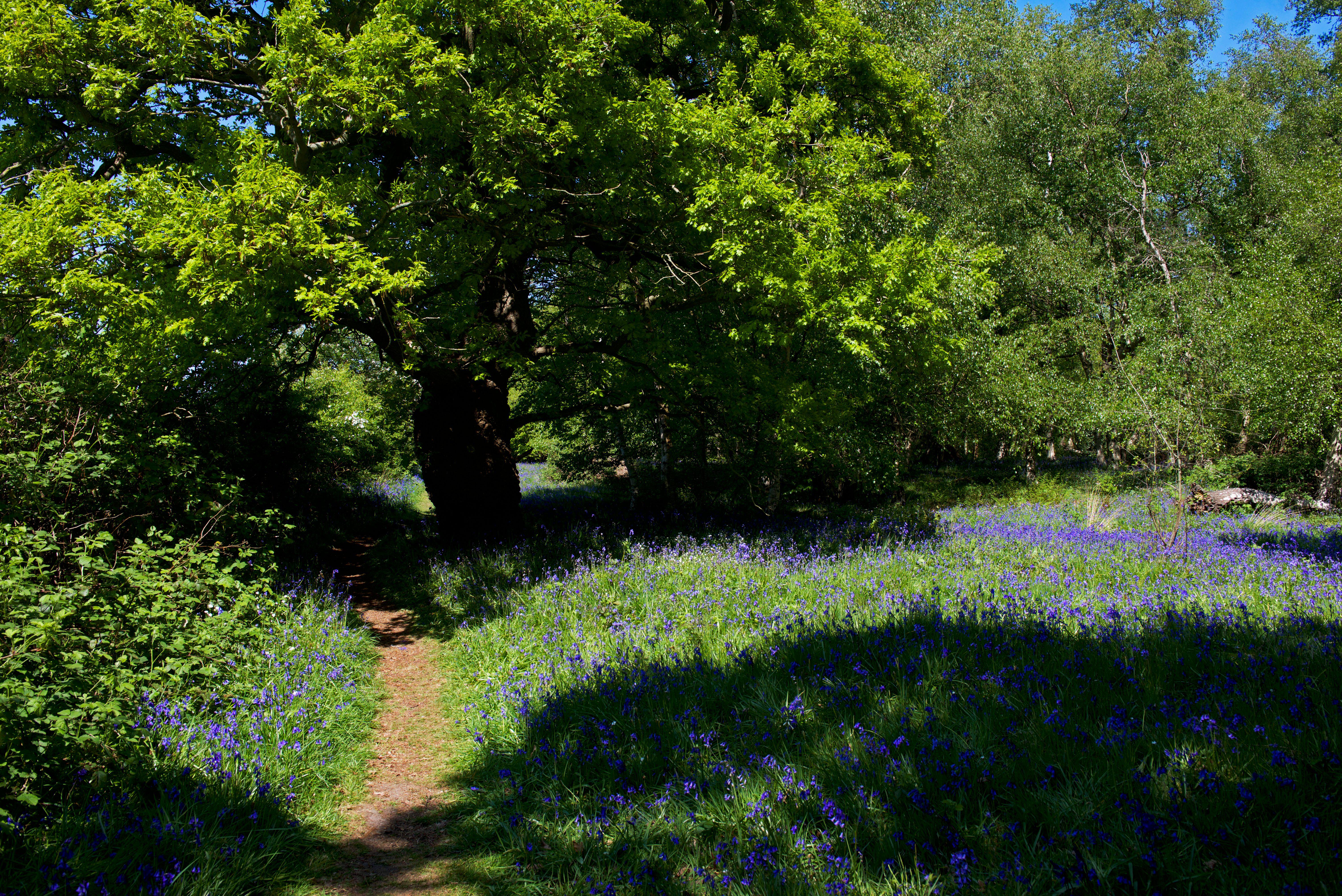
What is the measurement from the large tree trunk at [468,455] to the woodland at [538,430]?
59mm

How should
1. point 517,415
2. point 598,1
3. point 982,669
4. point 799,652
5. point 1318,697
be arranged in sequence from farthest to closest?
point 517,415 < point 598,1 < point 799,652 < point 982,669 < point 1318,697

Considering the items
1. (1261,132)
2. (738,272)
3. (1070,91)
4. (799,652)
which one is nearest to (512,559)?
(738,272)

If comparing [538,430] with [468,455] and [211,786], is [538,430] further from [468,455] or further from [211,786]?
[211,786]

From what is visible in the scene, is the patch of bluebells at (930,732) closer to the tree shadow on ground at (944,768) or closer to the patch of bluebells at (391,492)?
the tree shadow on ground at (944,768)

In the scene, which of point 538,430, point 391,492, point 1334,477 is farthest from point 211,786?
point 1334,477

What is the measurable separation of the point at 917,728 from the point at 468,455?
29.2 feet

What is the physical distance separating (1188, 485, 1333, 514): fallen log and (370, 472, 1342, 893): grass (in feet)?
29.7

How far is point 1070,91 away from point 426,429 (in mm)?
26888

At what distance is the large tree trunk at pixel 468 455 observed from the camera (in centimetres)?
1135

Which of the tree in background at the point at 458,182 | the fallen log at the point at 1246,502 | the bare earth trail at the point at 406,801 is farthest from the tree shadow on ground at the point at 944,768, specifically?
the fallen log at the point at 1246,502

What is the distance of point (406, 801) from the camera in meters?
4.66

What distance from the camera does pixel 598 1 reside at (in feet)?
26.2

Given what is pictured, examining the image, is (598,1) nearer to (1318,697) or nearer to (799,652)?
(799,652)

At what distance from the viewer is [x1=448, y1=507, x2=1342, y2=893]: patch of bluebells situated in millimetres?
2891
